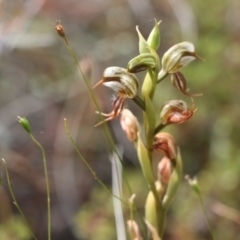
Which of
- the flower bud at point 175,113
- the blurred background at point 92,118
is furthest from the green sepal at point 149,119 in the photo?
the blurred background at point 92,118

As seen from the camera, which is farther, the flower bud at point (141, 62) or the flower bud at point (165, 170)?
the flower bud at point (165, 170)

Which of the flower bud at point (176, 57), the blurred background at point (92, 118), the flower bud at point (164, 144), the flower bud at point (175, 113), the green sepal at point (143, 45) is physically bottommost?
the blurred background at point (92, 118)

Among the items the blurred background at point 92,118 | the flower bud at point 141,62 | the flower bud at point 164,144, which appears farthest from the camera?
the blurred background at point 92,118

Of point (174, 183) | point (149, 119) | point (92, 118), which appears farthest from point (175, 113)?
point (92, 118)

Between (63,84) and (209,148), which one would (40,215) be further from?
(209,148)

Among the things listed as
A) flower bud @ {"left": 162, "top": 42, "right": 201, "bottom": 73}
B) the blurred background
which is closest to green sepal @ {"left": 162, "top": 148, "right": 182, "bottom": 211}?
flower bud @ {"left": 162, "top": 42, "right": 201, "bottom": 73}

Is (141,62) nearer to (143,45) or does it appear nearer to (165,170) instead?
(143,45)

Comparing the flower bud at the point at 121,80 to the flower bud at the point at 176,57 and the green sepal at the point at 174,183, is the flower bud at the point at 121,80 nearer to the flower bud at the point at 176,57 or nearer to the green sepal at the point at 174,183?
the flower bud at the point at 176,57
